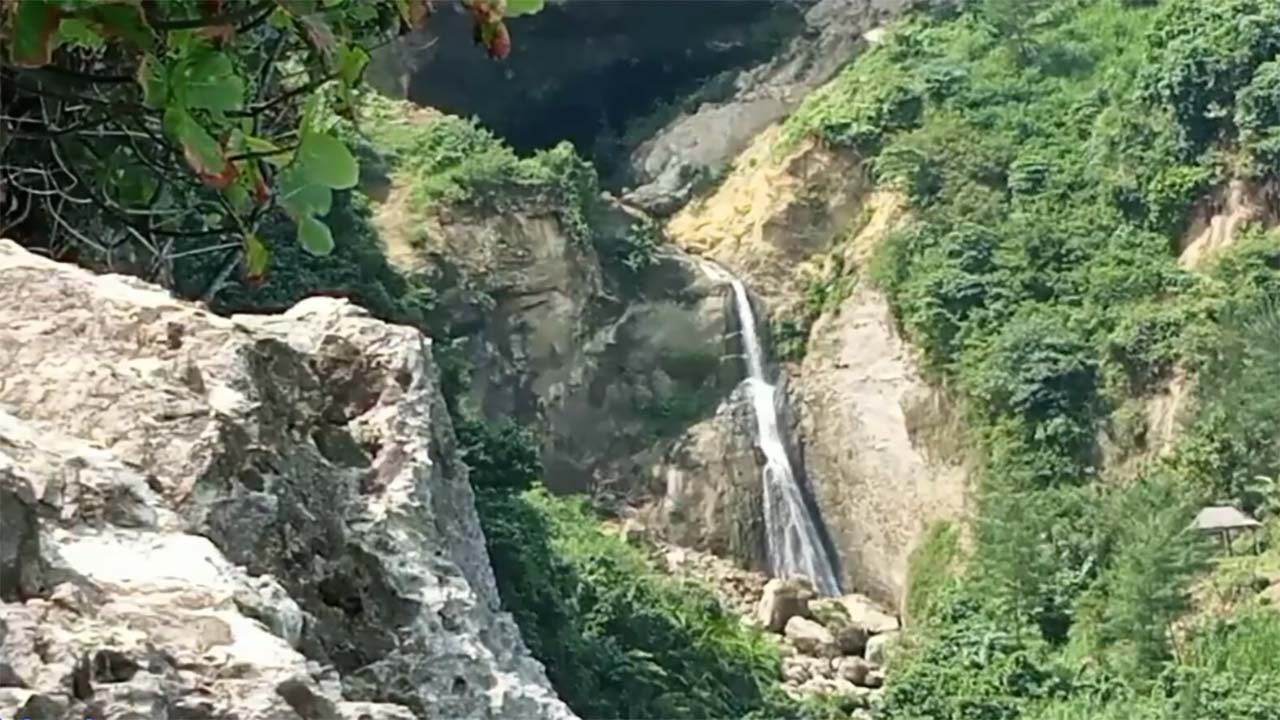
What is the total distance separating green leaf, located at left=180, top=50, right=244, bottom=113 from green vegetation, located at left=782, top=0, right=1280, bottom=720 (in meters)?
11.4

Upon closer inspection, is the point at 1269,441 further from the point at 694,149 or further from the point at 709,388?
the point at 694,149

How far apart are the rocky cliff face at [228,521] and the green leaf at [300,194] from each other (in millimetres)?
225

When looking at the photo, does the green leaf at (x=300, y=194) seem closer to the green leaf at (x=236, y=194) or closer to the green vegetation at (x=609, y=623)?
the green leaf at (x=236, y=194)

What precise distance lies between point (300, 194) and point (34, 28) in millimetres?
287

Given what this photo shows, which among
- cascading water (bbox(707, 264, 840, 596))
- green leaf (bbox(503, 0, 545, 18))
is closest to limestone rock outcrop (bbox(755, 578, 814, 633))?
cascading water (bbox(707, 264, 840, 596))

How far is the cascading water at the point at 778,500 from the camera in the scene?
643 inches

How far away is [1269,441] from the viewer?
1405 cm

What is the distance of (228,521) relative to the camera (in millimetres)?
1458

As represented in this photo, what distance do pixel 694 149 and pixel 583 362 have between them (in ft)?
10.9

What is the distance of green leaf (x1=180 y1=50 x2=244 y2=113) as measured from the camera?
906 mm

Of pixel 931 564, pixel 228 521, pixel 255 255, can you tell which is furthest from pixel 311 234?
pixel 931 564

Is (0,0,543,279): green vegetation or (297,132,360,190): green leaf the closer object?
(0,0,543,279): green vegetation

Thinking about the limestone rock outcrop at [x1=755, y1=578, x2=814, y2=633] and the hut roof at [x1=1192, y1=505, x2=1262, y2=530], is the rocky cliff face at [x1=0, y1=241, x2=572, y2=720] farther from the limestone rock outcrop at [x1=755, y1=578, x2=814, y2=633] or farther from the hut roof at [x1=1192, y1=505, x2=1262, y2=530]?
the limestone rock outcrop at [x1=755, y1=578, x2=814, y2=633]

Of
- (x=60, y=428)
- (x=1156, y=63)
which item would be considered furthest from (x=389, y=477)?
(x=1156, y=63)
